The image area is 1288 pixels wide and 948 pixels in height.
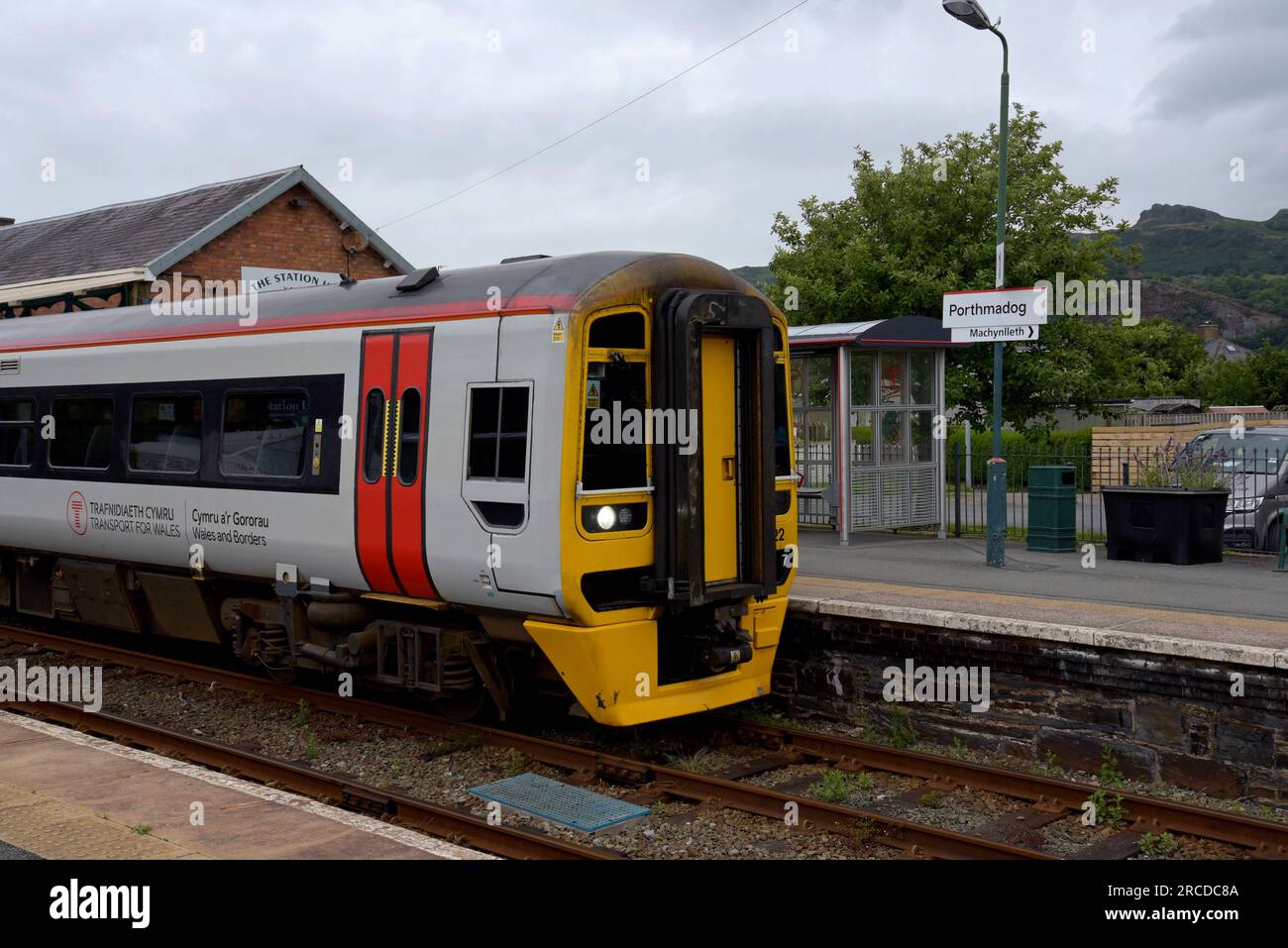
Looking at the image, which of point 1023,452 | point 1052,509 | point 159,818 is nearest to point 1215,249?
point 1023,452

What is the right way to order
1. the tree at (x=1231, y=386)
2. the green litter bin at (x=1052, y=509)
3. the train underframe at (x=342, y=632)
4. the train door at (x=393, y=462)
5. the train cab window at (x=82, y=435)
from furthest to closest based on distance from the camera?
the tree at (x=1231, y=386), the green litter bin at (x=1052, y=509), the train cab window at (x=82, y=435), the train underframe at (x=342, y=632), the train door at (x=393, y=462)

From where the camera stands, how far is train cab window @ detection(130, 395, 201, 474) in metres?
10.7

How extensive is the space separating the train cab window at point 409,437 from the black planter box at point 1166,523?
8421 millimetres

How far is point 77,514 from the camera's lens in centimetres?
1208

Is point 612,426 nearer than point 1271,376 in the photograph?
Yes

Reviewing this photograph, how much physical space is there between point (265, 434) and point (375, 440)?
4.64 feet

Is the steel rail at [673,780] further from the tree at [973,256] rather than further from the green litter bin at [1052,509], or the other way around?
the tree at [973,256]

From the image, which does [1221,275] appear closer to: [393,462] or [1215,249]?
[1215,249]

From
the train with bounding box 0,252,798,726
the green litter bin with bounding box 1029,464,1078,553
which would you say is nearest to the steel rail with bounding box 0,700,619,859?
the train with bounding box 0,252,798,726

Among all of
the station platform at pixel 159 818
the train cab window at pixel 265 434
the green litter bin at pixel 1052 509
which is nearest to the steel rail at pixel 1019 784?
the station platform at pixel 159 818

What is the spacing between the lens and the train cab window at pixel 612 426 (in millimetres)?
7988

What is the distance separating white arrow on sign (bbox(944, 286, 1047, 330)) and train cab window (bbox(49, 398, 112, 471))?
8.73 metres

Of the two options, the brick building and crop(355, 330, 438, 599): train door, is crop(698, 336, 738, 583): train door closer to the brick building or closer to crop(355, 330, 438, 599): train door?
crop(355, 330, 438, 599): train door

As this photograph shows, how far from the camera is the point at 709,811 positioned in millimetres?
7578
